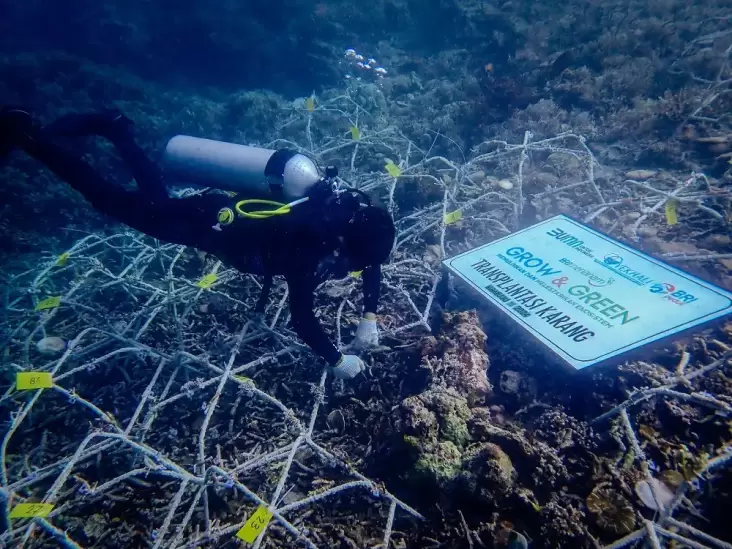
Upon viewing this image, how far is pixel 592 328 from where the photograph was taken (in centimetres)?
273

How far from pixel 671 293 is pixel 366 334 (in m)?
2.40

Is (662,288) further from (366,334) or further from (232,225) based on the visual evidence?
(232,225)

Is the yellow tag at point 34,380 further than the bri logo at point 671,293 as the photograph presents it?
Yes

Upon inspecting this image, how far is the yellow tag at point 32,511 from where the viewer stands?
257cm

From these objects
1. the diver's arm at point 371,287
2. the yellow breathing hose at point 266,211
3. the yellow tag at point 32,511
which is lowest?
the yellow tag at point 32,511

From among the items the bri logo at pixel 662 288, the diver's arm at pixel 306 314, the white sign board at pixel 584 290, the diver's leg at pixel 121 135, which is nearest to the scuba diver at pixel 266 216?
the diver's arm at pixel 306 314

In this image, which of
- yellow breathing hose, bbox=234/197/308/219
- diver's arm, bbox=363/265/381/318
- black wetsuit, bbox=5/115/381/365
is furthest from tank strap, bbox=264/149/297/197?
diver's arm, bbox=363/265/381/318

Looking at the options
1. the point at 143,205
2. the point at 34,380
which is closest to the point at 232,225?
the point at 143,205

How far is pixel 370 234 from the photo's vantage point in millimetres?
3098

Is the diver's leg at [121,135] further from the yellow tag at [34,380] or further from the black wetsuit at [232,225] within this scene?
the yellow tag at [34,380]

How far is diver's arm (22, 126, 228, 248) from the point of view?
3.67m

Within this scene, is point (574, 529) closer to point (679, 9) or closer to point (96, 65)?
point (679, 9)

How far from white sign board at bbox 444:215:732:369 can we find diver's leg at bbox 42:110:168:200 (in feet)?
11.6

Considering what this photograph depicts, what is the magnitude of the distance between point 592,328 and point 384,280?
2186 millimetres
